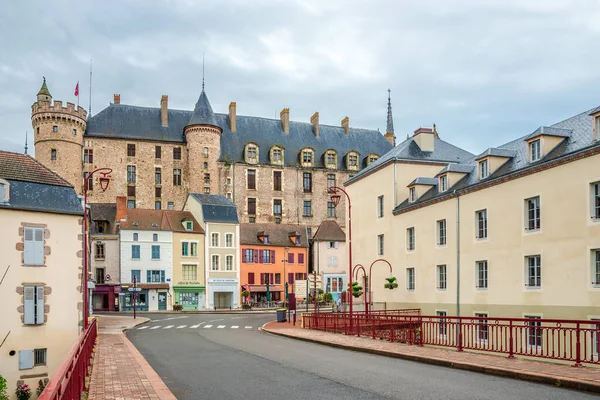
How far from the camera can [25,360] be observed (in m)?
24.3

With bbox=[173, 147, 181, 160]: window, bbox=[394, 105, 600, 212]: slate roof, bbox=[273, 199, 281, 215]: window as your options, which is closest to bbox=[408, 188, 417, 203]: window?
bbox=[394, 105, 600, 212]: slate roof

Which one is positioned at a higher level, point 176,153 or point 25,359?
point 176,153

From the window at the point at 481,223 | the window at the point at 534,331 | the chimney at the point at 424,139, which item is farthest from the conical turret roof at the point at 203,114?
the window at the point at 534,331

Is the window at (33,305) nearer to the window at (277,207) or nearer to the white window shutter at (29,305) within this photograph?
the white window shutter at (29,305)

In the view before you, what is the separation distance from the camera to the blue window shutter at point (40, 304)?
24578mm

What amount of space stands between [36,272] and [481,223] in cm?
1871

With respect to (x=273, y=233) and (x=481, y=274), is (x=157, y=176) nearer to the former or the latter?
(x=273, y=233)

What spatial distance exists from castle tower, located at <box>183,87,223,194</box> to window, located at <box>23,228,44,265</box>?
1789 inches

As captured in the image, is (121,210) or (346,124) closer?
(121,210)

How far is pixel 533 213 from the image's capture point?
24891mm

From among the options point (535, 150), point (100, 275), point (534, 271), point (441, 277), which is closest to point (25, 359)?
point (441, 277)

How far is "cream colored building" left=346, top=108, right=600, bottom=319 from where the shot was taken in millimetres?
22219

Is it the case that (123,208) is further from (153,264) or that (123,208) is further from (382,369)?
(382,369)

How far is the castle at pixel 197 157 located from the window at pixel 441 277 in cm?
4244
